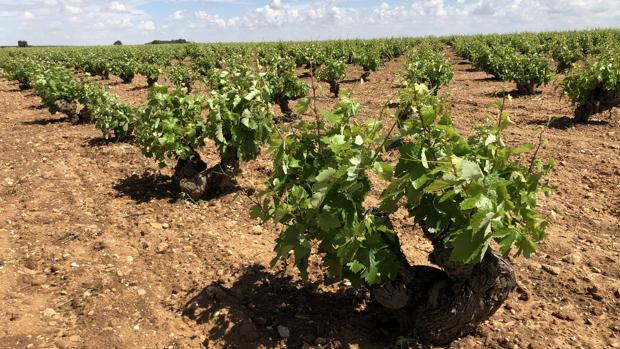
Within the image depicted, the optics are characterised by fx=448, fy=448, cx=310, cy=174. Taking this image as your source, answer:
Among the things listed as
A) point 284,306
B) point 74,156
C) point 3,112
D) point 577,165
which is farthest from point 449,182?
point 3,112

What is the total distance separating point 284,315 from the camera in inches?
172

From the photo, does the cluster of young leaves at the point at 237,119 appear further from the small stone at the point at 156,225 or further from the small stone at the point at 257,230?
the small stone at the point at 156,225

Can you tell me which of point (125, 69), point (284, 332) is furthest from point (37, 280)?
point (125, 69)

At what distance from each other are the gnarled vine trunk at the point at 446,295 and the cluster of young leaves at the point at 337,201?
0.88ft

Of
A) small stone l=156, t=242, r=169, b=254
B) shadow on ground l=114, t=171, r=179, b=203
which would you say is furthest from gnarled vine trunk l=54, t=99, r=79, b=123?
small stone l=156, t=242, r=169, b=254

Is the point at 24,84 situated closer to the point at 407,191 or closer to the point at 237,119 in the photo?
the point at 237,119

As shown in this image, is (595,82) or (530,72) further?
(530,72)

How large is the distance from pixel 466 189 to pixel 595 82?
33.9ft

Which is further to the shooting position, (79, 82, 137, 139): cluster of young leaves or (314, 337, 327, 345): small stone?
(79, 82, 137, 139): cluster of young leaves

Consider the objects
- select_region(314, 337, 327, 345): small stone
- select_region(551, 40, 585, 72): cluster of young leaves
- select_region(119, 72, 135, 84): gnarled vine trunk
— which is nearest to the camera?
select_region(314, 337, 327, 345): small stone

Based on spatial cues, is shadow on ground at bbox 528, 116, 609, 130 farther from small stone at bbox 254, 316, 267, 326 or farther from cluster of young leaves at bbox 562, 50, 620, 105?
small stone at bbox 254, 316, 267, 326

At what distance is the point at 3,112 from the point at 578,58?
90.0 feet

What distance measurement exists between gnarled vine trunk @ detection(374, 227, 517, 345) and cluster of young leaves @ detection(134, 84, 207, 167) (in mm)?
4111

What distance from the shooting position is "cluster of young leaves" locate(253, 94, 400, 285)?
3.19 m
